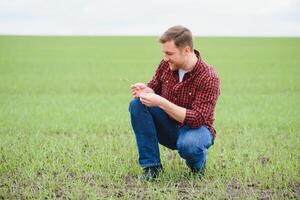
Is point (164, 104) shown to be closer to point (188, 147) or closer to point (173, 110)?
point (173, 110)

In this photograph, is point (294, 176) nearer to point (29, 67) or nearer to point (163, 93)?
point (163, 93)

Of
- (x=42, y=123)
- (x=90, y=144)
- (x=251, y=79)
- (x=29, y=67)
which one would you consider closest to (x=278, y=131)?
(x=90, y=144)

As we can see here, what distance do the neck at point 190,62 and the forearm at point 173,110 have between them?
16.5 inches

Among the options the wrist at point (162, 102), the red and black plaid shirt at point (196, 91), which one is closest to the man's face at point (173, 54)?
the red and black plaid shirt at point (196, 91)

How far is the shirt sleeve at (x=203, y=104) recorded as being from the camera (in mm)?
5492

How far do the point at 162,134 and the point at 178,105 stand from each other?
0.38 m

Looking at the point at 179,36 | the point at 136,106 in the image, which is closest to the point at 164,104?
the point at 136,106

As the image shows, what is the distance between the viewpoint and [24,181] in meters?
5.64

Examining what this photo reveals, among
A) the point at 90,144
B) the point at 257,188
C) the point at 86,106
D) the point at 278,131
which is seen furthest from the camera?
the point at 86,106

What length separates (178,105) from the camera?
227 inches

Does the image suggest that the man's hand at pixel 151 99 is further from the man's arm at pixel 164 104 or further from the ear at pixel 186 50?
the ear at pixel 186 50

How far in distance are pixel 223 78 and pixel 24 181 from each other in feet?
51.9

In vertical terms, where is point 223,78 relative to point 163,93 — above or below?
below

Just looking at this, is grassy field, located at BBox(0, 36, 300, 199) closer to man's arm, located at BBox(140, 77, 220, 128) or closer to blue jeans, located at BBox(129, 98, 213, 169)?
blue jeans, located at BBox(129, 98, 213, 169)
